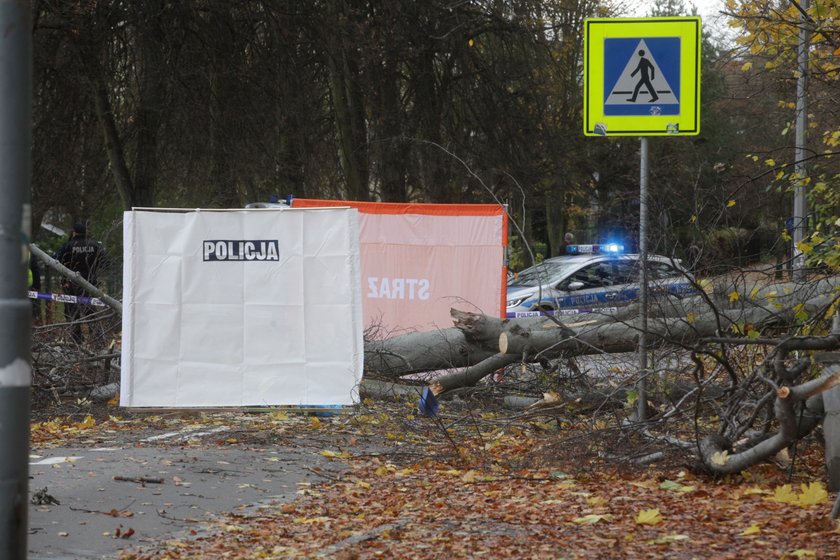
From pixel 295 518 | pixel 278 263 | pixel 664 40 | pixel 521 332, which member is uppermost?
pixel 664 40

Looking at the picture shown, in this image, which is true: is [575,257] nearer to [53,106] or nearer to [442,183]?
[442,183]

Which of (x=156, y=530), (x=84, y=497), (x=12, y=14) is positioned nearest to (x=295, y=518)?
(x=156, y=530)

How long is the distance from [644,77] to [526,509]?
3.51 m

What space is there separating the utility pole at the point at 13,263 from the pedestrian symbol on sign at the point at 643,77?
517 centimetres

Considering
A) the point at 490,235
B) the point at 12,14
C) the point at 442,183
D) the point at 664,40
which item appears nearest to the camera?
the point at 12,14

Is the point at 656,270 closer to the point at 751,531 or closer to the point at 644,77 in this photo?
the point at 644,77

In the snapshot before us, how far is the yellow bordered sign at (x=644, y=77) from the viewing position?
27.4ft

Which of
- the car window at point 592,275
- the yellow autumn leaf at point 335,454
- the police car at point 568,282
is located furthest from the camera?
the car window at point 592,275

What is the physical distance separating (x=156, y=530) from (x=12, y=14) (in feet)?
10.3

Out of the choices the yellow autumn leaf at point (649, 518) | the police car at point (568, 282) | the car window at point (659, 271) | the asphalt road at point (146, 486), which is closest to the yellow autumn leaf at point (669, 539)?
the yellow autumn leaf at point (649, 518)

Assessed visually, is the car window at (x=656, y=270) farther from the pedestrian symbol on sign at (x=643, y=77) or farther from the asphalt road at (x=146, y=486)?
the asphalt road at (x=146, y=486)

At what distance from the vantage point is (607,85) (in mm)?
8414

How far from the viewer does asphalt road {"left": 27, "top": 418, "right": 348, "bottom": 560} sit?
601 cm

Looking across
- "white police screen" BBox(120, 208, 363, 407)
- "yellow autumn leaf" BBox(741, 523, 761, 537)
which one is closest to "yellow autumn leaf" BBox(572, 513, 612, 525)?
"yellow autumn leaf" BBox(741, 523, 761, 537)
